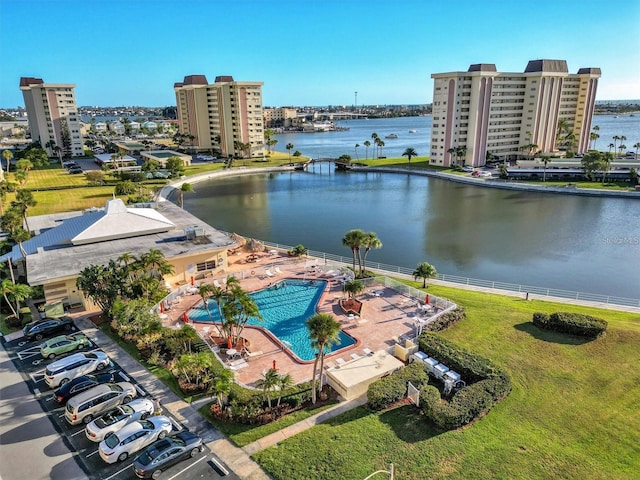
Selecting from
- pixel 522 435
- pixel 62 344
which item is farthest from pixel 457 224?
pixel 62 344

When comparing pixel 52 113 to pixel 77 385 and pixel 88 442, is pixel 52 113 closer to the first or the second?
pixel 77 385

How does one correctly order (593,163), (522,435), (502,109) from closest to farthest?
(522,435), (593,163), (502,109)

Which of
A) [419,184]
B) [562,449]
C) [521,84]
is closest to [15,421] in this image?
[562,449]

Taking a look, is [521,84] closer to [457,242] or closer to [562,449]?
[457,242]

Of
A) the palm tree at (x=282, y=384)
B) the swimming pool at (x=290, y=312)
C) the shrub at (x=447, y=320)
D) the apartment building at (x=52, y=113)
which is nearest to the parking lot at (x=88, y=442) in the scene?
the palm tree at (x=282, y=384)

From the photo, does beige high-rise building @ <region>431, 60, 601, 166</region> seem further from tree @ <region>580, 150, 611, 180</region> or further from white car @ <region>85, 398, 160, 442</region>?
white car @ <region>85, 398, 160, 442</region>

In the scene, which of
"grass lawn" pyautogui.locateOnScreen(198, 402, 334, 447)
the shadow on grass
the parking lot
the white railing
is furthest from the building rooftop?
the shadow on grass
